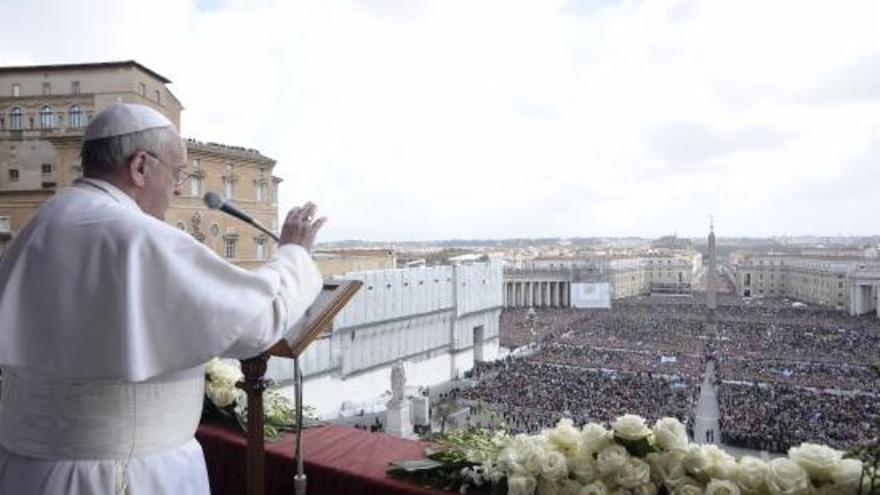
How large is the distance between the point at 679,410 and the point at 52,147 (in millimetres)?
15569

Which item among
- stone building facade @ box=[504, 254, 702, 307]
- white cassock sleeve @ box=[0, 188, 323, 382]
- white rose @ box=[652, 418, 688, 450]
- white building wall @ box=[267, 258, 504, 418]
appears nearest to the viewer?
white cassock sleeve @ box=[0, 188, 323, 382]

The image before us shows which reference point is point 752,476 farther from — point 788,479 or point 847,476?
point 847,476

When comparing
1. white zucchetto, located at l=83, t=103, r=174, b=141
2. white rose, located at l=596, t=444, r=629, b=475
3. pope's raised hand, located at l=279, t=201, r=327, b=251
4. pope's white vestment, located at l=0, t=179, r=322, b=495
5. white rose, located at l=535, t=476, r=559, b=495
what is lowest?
white rose, located at l=535, t=476, r=559, b=495

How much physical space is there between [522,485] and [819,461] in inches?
31.3

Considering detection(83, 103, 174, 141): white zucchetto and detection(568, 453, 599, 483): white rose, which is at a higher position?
detection(83, 103, 174, 141): white zucchetto

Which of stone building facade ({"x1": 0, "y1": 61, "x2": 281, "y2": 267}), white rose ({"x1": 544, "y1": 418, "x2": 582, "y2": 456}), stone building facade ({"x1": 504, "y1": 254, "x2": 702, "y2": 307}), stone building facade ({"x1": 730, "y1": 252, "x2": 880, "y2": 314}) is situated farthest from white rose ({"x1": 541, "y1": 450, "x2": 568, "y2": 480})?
stone building facade ({"x1": 504, "y1": 254, "x2": 702, "y2": 307})

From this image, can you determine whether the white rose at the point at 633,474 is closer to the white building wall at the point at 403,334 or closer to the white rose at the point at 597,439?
the white rose at the point at 597,439

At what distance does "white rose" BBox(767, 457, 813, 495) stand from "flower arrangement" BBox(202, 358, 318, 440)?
1.91 metres

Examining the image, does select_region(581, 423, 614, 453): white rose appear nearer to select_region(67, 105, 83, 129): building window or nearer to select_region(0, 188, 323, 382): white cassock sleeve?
Answer: select_region(0, 188, 323, 382): white cassock sleeve

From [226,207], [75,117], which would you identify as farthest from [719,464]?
[75,117]

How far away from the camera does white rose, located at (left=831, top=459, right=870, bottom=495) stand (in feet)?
6.04

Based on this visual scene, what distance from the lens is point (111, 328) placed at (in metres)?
1.54

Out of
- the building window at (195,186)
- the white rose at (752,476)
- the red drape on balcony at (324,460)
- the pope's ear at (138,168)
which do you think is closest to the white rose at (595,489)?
the white rose at (752,476)

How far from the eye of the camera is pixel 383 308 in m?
23.2
